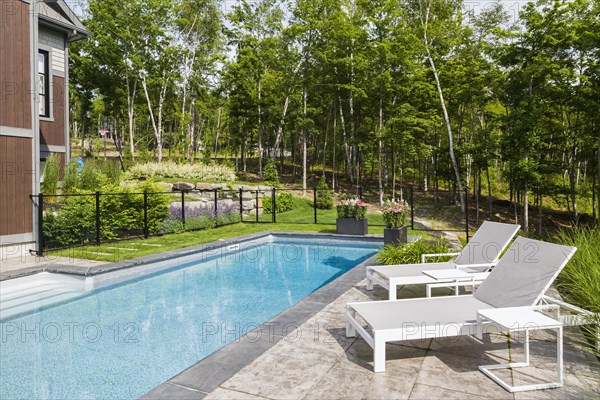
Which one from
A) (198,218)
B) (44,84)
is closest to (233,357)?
(198,218)

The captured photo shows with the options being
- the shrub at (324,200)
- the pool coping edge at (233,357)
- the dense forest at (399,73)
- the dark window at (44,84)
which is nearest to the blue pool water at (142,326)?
the pool coping edge at (233,357)

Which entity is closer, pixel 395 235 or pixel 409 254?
pixel 409 254

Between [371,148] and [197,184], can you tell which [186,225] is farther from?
[371,148]

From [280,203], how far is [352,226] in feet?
24.1

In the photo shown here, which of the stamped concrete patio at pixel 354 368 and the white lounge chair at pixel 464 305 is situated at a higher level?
the white lounge chair at pixel 464 305

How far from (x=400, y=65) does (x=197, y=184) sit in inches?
491

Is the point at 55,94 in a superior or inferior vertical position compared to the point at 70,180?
superior

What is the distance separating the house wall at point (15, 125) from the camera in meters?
7.92

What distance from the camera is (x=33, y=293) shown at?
6172 mm

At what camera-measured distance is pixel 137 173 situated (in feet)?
61.9

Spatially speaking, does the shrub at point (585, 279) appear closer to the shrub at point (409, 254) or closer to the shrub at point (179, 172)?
the shrub at point (409, 254)

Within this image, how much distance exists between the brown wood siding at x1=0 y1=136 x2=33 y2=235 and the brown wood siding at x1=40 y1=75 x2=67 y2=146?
4.80 meters

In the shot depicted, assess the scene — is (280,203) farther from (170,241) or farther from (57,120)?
(57,120)

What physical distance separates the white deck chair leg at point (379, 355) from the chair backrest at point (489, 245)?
2863 millimetres
